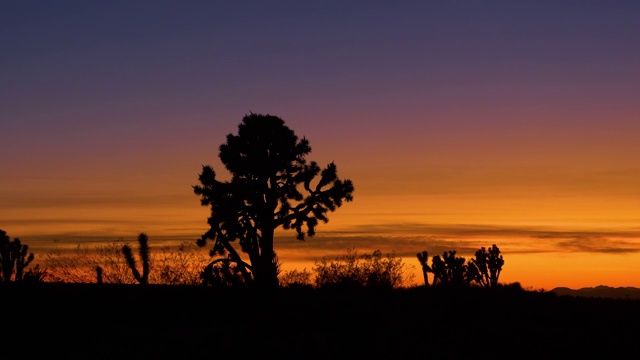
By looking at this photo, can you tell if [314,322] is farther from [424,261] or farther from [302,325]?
[424,261]

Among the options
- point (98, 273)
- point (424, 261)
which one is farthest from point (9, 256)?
point (424, 261)

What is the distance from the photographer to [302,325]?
59.5 ft

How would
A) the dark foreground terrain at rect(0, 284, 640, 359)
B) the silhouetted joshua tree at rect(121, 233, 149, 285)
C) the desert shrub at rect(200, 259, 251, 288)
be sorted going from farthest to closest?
the silhouetted joshua tree at rect(121, 233, 149, 285)
the desert shrub at rect(200, 259, 251, 288)
the dark foreground terrain at rect(0, 284, 640, 359)

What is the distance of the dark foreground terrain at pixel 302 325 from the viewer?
16.2 meters

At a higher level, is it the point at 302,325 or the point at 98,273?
the point at 98,273

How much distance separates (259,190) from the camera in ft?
101

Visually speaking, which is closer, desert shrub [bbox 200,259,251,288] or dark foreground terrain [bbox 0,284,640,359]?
dark foreground terrain [bbox 0,284,640,359]

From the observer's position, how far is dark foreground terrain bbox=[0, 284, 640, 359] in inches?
638

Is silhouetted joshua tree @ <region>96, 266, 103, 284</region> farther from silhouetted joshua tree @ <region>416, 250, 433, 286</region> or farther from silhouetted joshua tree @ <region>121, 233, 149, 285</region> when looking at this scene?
silhouetted joshua tree @ <region>416, 250, 433, 286</region>

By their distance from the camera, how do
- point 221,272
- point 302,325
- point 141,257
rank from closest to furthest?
point 302,325 → point 221,272 → point 141,257

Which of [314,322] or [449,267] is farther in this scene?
[449,267]

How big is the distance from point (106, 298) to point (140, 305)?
1.34 m

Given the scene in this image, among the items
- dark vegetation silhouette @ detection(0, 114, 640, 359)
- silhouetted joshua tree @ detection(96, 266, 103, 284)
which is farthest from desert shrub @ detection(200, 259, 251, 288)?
silhouetted joshua tree @ detection(96, 266, 103, 284)

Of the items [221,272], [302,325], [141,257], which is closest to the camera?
[302,325]
